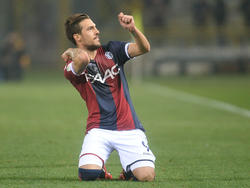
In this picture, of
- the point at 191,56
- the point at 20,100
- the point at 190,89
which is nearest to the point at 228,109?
the point at 20,100

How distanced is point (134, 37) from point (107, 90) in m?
0.64

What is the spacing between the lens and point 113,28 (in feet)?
123

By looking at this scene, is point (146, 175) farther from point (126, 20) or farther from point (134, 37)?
point (126, 20)

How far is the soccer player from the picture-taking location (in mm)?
7188

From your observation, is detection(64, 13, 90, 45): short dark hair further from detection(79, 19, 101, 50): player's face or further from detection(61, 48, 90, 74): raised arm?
detection(61, 48, 90, 74): raised arm

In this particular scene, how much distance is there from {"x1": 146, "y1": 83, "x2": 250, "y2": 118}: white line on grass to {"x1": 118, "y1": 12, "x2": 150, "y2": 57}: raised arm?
739 cm

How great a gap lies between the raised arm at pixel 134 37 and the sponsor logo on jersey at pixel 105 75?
8.2 inches

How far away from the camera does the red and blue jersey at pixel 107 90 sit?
7.38 meters

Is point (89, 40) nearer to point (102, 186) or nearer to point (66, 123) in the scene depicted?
point (102, 186)

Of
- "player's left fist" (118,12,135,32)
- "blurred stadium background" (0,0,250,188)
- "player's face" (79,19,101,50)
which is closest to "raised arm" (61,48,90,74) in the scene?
"player's face" (79,19,101,50)

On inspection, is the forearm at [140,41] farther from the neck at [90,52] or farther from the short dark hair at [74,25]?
the short dark hair at [74,25]

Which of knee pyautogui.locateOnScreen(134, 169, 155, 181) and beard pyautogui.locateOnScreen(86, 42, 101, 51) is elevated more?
beard pyautogui.locateOnScreen(86, 42, 101, 51)

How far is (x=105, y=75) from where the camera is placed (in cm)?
742

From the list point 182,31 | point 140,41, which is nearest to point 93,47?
point 140,41
